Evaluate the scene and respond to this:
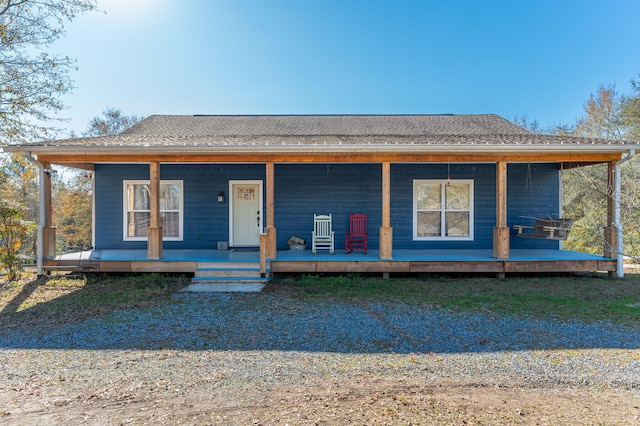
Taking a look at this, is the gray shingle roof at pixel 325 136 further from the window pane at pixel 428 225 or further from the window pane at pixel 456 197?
the window pane at pixel 428 225

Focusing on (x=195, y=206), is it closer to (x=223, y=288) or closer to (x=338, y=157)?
(x=223, y=288)

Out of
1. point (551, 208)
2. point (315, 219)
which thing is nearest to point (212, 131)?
point (315, 219)

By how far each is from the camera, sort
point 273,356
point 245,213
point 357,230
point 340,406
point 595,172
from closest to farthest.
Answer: point 340,406, point 273,356, point 357,230, point 245,213, point 595,172

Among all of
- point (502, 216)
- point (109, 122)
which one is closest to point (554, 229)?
point (502, 216)

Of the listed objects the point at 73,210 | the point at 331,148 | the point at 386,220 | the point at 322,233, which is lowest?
the point at 322,233

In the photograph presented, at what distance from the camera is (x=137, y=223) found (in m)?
8.88

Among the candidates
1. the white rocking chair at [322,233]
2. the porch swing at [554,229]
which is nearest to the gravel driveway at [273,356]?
the porch swing at [554,229]

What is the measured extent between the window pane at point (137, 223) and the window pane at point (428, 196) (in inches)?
256

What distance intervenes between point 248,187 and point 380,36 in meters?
10.2

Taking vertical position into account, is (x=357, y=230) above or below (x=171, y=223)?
below

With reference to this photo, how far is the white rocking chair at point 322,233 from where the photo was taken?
8.08 meters

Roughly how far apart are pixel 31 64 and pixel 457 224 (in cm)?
1105

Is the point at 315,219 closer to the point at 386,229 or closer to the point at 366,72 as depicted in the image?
the point at 386,229

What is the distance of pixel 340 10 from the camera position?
13078 mm
